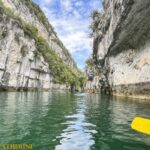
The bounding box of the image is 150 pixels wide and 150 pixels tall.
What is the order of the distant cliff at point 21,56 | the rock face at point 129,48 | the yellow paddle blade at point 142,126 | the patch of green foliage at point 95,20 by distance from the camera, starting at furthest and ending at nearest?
the distant cliff at point 21,56
the patch of green foliage at point 95,20
the rock face at point 129,48
the yellow paddle blade at point 142,126

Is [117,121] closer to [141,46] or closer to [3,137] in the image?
[3,137]

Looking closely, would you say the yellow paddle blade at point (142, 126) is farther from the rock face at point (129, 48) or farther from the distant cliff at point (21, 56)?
the distant cliff at point (21, 56)

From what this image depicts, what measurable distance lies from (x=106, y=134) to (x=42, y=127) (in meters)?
2.33

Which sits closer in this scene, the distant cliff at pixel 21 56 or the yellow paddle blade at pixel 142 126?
the yellow paddle blade at pixel 142 126

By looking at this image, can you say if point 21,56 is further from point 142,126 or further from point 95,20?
point 142,126

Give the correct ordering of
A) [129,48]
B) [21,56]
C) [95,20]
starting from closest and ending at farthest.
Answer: [129,48] < [95,20] < [21,56]

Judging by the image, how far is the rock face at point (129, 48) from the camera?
23859 millimetres

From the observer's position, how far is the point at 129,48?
29188mm

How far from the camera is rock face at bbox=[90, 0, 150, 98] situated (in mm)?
23859

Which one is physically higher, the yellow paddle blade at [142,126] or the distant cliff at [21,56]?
the distant cliff at [21,56]

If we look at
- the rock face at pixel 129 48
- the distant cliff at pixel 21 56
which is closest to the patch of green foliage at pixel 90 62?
the distant cliff at pixel 21 56

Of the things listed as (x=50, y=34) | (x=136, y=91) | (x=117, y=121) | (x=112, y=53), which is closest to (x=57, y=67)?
(x=50, y=34)

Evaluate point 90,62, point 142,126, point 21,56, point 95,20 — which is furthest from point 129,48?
point 21,56

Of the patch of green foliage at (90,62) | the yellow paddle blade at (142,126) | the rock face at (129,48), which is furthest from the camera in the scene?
the patch of green foliage at (90,62)
